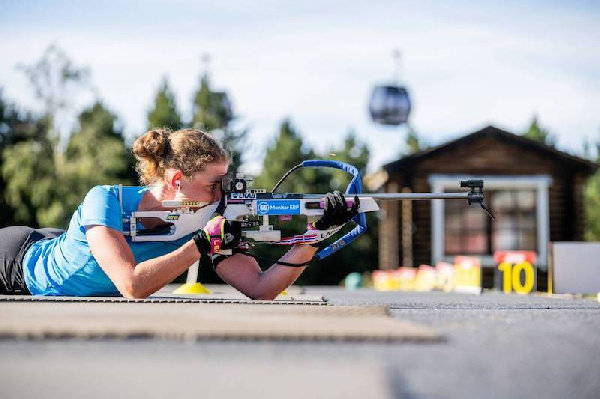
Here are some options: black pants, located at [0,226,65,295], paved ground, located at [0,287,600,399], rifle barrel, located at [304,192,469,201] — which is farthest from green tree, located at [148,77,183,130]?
paved ground, located at [0,287,600,399]

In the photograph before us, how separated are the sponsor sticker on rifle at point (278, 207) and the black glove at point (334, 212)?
157 millimetres

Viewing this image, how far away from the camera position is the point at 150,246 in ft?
14.5

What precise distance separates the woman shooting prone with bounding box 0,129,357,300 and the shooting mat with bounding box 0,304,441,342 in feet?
3.39

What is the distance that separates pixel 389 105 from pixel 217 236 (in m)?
18.5

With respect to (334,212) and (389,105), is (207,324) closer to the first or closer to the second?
(334,212)

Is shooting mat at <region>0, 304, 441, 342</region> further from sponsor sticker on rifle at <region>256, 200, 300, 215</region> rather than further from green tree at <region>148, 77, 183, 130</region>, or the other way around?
green tree at <region>148, 77, 183, 130</region>

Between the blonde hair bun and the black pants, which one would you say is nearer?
the blonde hair bun

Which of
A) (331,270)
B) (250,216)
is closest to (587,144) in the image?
(331,270)

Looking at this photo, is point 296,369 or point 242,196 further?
point 242,196

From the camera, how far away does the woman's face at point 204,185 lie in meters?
4.38

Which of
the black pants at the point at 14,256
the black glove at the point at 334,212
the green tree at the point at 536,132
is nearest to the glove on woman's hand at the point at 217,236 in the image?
the black glove at the point at 334,212

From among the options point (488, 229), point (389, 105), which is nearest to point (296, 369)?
point (488, 229)

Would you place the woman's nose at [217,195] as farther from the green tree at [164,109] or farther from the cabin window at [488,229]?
the green tree at [164,109]

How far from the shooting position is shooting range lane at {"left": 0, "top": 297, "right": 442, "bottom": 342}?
1.95 m
